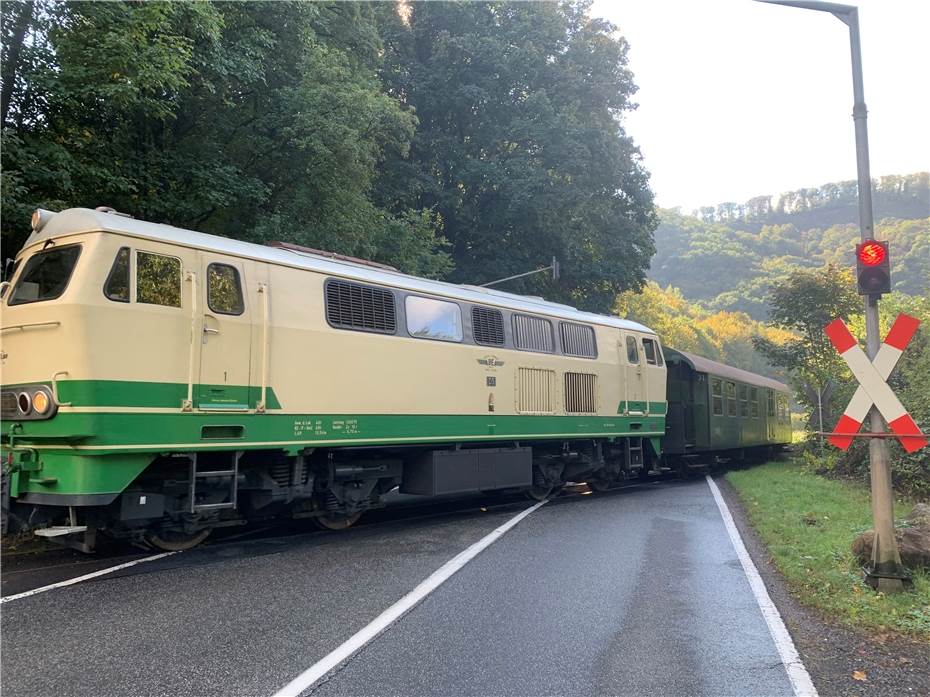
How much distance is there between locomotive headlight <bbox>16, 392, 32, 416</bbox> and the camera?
6.75 m

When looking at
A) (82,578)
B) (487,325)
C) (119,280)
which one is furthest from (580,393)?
(82,578)

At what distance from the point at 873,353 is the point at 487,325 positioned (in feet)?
18.8

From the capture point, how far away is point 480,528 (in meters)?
9.70

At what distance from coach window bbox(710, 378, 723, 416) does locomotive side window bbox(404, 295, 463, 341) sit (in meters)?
10.0

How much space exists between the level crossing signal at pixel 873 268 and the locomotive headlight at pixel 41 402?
776 centimetres

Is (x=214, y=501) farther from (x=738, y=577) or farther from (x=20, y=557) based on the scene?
(x=738, y=577)

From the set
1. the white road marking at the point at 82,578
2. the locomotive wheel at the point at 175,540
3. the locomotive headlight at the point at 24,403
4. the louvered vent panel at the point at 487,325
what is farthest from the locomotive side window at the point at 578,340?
the locomotive headlight at the point at 24,403

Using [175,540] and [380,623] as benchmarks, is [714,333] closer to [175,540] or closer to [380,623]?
[175,540]

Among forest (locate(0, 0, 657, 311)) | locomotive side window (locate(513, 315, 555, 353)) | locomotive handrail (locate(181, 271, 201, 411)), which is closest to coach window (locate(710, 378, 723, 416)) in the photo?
locomotive side window (locate(513, 315, 555, 353))

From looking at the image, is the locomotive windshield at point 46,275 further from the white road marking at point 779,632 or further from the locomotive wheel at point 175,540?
the white road marking at point 779,632

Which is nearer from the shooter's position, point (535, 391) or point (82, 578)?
point (82, 578)

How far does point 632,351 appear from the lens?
14.9 metres

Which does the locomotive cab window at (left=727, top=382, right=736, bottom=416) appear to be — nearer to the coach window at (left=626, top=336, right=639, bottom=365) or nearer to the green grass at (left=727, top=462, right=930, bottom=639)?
the green grass at (left=727, top=462, right=930, bottom=639)

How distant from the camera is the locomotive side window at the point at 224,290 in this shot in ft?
24.8
